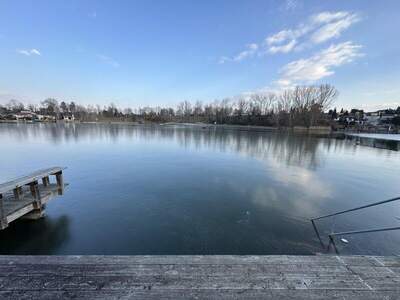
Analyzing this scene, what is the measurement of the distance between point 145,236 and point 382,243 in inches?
186

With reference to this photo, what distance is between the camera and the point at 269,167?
9352 millimetres

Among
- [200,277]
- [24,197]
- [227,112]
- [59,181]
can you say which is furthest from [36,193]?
[227,112]

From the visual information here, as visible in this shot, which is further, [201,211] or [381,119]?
[381,119]

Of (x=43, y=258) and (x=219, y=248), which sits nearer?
(x=43, y=258)

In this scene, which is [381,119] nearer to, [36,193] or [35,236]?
[36,193]

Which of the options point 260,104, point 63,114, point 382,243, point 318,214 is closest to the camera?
point 382,243

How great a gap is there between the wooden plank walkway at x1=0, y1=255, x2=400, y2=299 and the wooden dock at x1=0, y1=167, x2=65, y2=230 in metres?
2.17

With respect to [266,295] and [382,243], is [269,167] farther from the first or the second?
[266,295]

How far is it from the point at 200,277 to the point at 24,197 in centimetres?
463

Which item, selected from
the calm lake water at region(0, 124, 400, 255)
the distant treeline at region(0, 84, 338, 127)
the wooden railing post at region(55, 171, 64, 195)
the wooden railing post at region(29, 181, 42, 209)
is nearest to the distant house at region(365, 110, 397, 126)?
the distant treeline at region(0, 84, 338, 127)

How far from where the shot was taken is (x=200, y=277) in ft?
5.82

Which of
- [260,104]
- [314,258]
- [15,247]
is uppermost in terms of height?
[260,104]

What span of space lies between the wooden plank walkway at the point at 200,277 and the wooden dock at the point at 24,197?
2175mm

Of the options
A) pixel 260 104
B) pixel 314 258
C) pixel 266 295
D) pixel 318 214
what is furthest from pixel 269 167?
pixel 260 104
